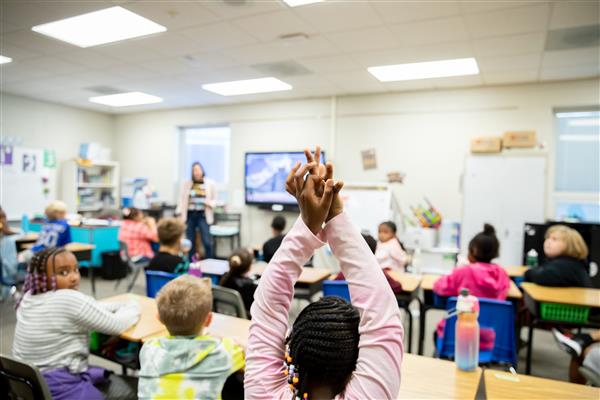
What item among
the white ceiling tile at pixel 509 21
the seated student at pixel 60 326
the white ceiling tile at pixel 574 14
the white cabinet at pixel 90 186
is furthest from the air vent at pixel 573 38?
the white cabinet at pixel 90 186

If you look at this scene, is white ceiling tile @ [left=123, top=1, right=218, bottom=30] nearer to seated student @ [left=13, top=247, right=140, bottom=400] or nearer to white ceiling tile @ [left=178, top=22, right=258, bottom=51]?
white ceiling tile @ [left=178, top=22, right=258, bottom=51]

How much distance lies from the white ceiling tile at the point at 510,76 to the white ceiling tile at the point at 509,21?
1.30 meters

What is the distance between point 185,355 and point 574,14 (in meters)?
3.85

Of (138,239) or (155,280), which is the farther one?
(138,239)

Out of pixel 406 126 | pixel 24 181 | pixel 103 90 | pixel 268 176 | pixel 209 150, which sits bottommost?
pixel 24 181

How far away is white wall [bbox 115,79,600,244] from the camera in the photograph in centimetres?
546

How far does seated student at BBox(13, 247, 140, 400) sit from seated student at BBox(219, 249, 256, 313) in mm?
1041

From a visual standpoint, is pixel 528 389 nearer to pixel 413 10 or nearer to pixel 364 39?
pixel 413 10

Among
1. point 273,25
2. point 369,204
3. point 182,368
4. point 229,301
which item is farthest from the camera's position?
point 369,204

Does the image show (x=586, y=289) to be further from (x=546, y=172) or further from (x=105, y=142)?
(x=105, y=142)

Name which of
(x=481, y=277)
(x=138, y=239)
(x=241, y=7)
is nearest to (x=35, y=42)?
(x=138, y=239)

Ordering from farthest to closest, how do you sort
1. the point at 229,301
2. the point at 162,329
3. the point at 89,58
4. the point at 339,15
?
the point at 89,58 < the point at 339,15 < the point at 229,301 < the point at 162,329

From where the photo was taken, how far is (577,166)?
552 centimetres

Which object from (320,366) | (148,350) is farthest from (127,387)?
(320,366)
